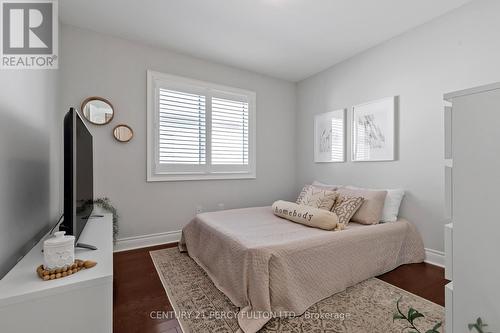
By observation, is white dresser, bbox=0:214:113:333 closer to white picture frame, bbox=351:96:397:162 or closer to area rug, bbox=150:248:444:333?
area rug, bbox=150:248:444:333

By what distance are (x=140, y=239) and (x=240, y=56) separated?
2.89 meters

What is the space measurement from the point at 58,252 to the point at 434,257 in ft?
10.7

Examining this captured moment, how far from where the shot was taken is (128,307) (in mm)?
1708

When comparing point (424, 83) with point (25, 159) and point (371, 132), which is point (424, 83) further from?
point (25, 159)

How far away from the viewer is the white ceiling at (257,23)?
2283 millimetres

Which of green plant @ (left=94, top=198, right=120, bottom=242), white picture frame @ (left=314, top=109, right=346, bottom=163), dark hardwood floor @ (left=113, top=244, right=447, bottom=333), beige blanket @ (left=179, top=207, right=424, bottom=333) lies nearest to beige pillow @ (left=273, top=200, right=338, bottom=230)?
beige blanket @ (left=179, top=207, right=424, bottom=333)

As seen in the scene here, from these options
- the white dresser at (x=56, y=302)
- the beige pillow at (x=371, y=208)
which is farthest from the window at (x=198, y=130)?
the white dresser at (x=56, y=302)

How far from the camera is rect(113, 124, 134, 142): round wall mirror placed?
2850 millimetres

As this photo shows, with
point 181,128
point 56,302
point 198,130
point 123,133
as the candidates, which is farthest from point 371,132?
point 56,302

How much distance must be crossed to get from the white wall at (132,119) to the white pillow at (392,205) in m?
2.01

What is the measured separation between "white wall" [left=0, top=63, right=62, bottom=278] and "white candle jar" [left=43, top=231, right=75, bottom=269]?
261mm

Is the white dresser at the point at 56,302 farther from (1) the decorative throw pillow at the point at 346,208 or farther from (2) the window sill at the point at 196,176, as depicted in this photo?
(1) the decorative throw pillow at the point at 346,208

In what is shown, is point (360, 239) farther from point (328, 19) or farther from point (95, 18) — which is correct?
point (95, 18)

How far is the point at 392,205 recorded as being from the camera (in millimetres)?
2643
